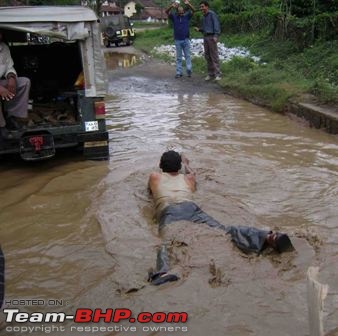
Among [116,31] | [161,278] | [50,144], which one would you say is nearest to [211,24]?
[50,144]

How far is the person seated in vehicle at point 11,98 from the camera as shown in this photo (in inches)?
272

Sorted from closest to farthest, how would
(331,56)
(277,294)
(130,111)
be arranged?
(277,294), (130,111), (331,56)

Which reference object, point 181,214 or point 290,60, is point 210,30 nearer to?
point 290,60

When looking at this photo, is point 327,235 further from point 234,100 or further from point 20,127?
point 234,100

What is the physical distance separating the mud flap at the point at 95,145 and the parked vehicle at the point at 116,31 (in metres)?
28.3

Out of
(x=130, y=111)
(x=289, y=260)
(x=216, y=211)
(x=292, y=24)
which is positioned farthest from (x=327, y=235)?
(x=292, y=24)

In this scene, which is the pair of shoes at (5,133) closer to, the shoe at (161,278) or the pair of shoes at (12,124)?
the pair of shoes at (12,124)

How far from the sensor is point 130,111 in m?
11.3

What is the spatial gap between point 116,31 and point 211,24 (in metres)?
21.6

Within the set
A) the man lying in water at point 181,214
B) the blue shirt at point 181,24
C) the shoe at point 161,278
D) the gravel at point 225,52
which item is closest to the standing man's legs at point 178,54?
the blue shirt at point 181,24

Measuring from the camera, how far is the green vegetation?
430 inches

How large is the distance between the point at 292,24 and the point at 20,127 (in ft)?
36.0

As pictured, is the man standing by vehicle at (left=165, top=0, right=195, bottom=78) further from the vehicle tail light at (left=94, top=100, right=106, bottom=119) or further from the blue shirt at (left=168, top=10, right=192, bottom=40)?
the vehicle tail light at (left=94, top=100, right=106, bottom=119)

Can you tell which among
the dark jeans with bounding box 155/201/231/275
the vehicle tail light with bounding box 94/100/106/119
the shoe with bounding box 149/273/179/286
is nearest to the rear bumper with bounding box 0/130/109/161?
the vehicle tail light with bounding box 94/100/106/119
